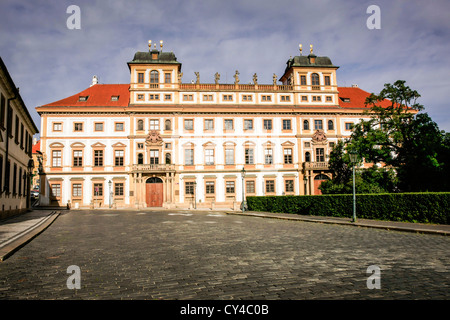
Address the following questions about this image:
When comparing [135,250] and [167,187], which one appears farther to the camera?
[167,187]

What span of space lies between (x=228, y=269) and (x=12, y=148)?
23.2m

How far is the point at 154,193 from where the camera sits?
154ft

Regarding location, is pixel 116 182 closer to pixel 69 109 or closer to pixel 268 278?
pixel 69 109

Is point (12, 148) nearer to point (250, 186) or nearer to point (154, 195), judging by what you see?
point (154, 195)

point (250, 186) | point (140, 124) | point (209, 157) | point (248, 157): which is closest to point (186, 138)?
point (209, 157)

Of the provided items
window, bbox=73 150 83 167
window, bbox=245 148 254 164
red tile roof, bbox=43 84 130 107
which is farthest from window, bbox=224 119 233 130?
window, bbox=73 150 83 167

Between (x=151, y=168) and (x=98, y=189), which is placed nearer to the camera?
(x=98, y=189)

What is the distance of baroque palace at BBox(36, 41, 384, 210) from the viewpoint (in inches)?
1841

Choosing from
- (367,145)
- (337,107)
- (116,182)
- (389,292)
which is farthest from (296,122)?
(389,292)

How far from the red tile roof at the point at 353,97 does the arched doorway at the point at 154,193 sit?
94.7 ft

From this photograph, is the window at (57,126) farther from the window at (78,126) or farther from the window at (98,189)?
the window at (98,189)

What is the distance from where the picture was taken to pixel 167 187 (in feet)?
153

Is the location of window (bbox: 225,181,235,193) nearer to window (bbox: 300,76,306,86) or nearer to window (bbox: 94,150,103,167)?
window (bbox: 94,150,103,167)
